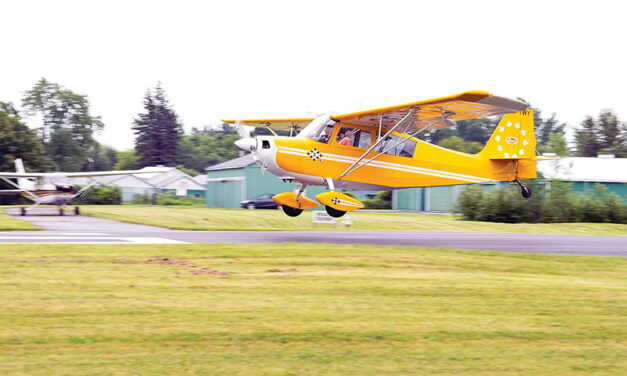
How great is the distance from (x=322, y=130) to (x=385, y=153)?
2144mm

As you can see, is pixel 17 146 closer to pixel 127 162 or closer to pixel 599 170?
pixel 127 162

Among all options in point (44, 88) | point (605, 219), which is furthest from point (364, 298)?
point (44, 88)

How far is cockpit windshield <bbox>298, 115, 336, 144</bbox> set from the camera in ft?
59.2

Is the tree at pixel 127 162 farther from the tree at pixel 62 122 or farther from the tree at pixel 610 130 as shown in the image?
the tree at pixel 610 130

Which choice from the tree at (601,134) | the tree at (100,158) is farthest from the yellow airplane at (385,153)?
the tree at (100,158)

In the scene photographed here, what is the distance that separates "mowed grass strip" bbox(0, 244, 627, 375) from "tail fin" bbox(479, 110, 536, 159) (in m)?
7.36

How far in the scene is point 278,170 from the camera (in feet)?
57.5

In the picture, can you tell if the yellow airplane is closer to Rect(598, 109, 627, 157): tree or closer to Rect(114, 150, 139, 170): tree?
Rect(114, 150, 139, 170): tree

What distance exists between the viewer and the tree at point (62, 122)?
95250 mm

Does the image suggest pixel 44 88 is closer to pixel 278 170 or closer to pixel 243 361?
pixel 278 170

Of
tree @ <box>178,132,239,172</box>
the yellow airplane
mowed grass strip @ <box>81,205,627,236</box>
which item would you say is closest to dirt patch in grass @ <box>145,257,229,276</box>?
the yellow airplane

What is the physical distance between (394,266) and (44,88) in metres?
95.8

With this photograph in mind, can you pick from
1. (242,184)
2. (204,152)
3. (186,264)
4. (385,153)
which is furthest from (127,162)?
(186,264)

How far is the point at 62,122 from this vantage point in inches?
3834
